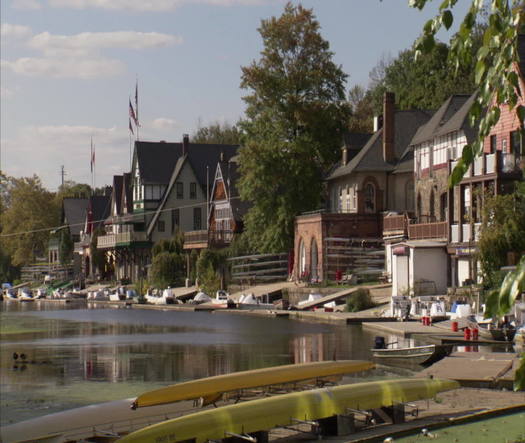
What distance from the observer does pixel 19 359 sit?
3856 cm

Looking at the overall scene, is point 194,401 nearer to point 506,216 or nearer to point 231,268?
point 506,216

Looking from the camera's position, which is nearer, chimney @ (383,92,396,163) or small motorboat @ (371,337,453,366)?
small motorboat @ (371,337,453,366)

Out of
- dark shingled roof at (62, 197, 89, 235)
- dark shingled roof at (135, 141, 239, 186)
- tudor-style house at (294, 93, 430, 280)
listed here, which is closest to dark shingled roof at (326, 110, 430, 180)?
tudor-style house at (294, 93, 430, 280)

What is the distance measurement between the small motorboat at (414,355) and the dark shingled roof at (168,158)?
74.9m

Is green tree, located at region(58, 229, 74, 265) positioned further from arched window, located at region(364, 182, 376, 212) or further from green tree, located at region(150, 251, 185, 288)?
arched window, located at region(364, 182, 376, 212)

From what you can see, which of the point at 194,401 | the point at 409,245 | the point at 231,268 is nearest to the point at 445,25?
the point at 194,401

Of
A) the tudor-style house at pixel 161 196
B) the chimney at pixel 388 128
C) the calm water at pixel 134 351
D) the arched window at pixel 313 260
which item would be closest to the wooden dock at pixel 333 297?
the calm water at pixel 134 351

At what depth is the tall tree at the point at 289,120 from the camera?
75500mm

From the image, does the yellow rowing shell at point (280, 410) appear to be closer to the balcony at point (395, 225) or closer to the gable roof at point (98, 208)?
the balcony at point (395, 225)

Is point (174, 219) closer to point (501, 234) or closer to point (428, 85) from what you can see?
point (428, 85)

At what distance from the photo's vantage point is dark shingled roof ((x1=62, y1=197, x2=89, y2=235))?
449 ft

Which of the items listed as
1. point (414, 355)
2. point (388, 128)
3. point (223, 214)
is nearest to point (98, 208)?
point (223, 214)

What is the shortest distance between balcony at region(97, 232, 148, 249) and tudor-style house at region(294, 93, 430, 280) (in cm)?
3412

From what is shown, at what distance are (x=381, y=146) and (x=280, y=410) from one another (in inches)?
2246
